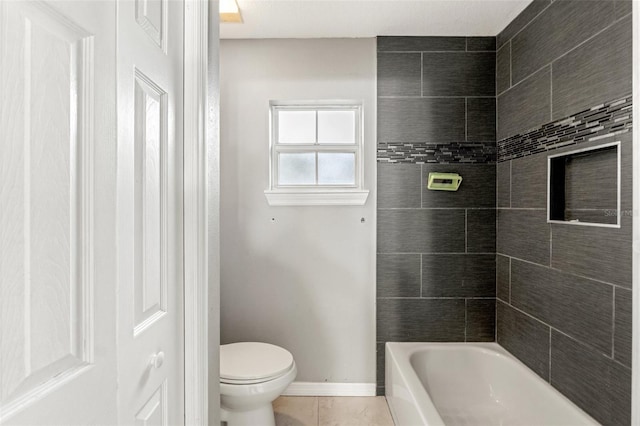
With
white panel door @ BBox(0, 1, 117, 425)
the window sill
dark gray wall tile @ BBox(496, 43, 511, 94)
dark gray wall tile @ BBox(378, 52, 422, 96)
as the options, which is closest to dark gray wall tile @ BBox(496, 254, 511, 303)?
the window sill

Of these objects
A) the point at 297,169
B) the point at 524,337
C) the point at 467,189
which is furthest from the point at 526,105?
the point at 297,169

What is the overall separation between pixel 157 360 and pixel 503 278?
2.13 metres

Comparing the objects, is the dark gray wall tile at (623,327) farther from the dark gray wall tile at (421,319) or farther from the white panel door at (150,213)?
the white panel door at (150,213)

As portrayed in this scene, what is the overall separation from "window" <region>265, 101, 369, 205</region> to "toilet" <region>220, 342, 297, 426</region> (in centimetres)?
109

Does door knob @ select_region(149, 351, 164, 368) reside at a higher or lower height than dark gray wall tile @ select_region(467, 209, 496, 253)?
lower

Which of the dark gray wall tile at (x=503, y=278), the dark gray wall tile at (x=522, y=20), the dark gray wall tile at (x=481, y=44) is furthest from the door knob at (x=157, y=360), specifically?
the dark gray wall tile at (x=481, y=44)

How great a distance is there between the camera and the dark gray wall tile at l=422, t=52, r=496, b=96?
2.45 m

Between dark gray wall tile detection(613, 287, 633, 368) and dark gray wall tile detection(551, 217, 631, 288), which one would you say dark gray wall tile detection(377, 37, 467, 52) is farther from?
dark gray wall tile detection(613, 287, 633, 368)

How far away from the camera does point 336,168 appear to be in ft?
8.48

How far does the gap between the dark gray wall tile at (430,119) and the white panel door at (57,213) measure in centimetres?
199

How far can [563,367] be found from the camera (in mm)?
1783

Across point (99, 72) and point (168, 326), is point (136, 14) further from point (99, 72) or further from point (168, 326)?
point (168, 326)

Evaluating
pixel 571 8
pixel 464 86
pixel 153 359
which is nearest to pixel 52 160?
pixel 153 359

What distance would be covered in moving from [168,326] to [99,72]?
2.07 ft
